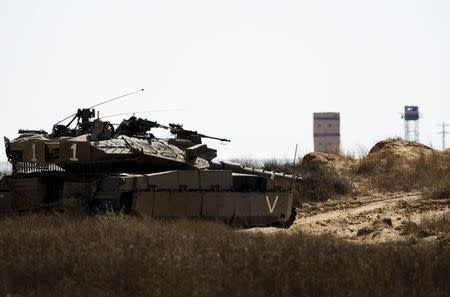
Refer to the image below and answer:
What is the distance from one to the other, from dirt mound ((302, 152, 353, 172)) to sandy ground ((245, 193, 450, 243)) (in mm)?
8100

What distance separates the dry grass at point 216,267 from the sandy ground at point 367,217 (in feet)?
13.4

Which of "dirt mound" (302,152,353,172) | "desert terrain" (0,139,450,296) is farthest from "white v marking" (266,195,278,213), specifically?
"dirt mound" (302,152,353,172)

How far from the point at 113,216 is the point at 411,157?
22459 mm

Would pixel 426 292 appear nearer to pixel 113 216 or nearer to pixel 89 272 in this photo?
pixel 89 272

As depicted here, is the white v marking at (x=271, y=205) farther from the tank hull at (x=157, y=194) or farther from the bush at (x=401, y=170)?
the bush at (x=401, y=170)

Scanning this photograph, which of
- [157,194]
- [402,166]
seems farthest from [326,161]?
[157,194]

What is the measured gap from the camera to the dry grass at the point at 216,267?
8922 millimetres

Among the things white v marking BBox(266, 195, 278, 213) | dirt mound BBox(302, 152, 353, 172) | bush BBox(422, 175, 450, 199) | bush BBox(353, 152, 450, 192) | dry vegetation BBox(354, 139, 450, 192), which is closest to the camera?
white v marking BBox(266, 195, 278, 213)

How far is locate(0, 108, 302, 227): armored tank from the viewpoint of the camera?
51.5 ft

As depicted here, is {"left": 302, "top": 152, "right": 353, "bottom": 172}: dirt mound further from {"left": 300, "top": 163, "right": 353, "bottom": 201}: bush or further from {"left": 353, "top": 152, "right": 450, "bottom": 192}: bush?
{"left": 300, "top": 163, "right": 353, "bottom": 201}: bush

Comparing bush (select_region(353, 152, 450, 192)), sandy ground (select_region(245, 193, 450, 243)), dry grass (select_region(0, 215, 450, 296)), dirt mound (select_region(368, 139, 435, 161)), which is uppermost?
dirt mound (select_region(368, 139, 435, 161))

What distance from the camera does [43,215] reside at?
15.7 metres

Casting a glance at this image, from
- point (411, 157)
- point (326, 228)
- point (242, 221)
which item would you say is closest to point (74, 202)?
point (242, 221)

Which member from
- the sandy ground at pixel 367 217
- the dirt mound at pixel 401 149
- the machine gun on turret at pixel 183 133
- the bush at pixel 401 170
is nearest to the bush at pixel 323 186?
the bush at pixel 401 170
